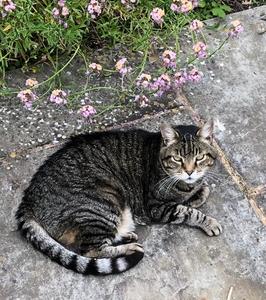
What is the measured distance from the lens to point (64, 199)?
3480 millimetres

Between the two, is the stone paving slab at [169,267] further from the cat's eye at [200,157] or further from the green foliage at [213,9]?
the green foliage at [213,9]

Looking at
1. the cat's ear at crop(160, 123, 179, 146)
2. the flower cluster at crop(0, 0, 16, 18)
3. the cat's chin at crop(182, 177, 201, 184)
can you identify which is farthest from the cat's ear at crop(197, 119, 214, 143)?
the flower cluster at crop(0, 0, 16, 18)

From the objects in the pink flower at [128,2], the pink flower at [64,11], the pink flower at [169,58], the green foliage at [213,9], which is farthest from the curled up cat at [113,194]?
the green foliage at [213,9]

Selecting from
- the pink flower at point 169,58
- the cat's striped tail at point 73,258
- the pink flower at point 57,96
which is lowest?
the cat's striped tail at point 73,258

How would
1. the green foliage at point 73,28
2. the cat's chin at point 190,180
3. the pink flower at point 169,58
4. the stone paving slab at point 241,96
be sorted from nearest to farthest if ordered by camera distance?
the cat's chin at point 190,180 < the pink flower at point 169,58 < the stone paving slab at point 241,96 < the green foliage at point 73,28

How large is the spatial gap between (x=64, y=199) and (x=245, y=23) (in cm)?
216

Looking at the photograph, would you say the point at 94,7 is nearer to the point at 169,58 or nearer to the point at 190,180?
the point at 169,58

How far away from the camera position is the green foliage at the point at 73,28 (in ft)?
13.5

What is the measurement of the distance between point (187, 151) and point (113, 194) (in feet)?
1.58

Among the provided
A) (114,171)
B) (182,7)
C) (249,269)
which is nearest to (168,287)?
(249,269)

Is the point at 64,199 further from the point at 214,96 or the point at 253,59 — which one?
the point at 253,59

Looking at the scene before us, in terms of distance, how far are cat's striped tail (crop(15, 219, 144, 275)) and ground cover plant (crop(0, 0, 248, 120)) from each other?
2.55ft

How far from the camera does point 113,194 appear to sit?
3598 mm

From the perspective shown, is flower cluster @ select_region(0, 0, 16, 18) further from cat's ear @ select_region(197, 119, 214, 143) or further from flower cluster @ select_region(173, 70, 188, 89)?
cat's ear @ select_region(197, 119, 214, 143)
